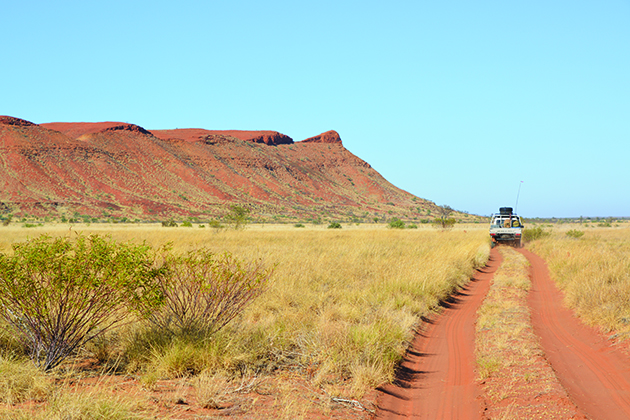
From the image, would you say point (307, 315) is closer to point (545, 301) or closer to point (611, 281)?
point (545, 301)

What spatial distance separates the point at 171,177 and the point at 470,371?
3318 inches

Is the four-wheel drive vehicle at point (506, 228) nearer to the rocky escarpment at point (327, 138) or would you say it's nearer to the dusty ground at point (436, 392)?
the dusty ground at point (436, 392)

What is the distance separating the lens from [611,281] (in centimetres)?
1007

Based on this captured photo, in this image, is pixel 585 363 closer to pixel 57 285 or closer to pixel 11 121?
pixel 57 285

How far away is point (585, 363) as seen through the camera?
6.46m

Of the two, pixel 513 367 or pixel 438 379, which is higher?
pixel 513 367

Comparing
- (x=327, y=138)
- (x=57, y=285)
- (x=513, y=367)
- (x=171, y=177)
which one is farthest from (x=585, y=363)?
(x=327, y=138)

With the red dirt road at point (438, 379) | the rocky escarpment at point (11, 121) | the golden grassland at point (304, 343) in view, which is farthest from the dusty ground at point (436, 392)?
the rocky escarpment at point (11, 121)

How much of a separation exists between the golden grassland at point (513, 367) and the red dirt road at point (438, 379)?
177mm

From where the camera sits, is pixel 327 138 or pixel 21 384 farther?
pixel 327 138

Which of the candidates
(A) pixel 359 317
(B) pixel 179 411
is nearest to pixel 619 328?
(A) pixel 359 317

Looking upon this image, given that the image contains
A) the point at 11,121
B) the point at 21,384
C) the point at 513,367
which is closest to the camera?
the point at 21,384

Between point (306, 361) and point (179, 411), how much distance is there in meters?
1.95

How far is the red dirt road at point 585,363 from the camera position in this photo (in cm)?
507
